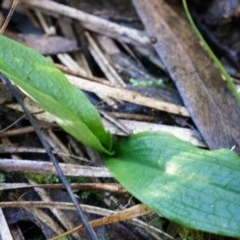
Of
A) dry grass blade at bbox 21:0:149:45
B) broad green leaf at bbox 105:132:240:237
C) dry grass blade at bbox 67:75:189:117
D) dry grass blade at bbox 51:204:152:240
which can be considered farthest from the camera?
dry grass blade at bbox 21:0:149:45

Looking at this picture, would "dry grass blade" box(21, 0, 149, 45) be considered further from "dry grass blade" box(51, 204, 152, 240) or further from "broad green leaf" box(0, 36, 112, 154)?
"dry grass blade" box(51, 204, 152, 240)

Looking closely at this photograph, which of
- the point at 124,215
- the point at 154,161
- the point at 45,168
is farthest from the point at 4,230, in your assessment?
the point at 154,161

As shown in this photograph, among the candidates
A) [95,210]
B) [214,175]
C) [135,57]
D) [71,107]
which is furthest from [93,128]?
[135,57]

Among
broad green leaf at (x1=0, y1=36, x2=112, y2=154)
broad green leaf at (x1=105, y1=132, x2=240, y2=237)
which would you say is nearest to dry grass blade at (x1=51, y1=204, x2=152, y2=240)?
broad green leaf at (x1=105, y1=132, x2=240, y2=237)

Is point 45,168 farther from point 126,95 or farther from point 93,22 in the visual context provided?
point 93,22

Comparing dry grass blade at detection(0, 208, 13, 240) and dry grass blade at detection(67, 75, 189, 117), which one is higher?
dry grass blade at detection(67, 75, 189, 117)

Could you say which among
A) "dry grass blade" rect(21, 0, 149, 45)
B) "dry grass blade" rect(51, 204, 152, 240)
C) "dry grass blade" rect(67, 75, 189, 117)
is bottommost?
"dry grass blade" rect(51, 204, 152, 240)

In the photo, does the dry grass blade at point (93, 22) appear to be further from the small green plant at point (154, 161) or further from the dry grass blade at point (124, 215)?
the dry grass blade at point (124, 215)
